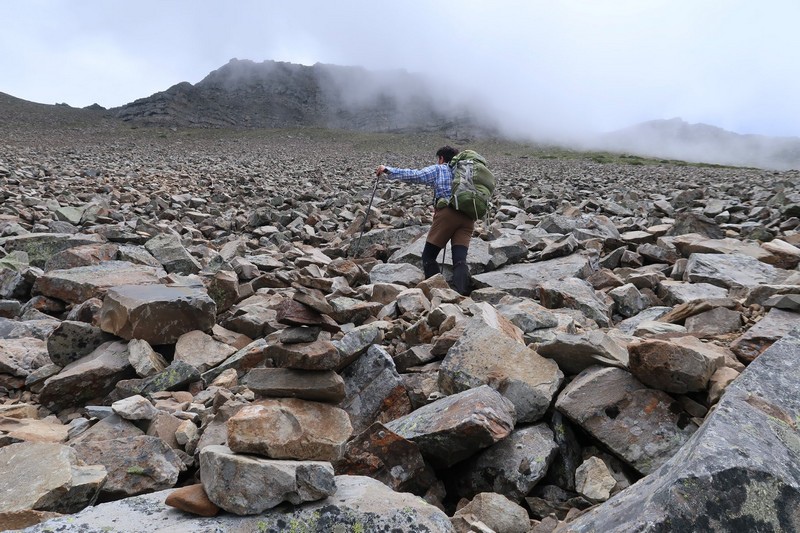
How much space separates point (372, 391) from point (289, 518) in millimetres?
1852

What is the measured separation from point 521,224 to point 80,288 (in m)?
10.5

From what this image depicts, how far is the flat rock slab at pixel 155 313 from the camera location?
5.08 meters

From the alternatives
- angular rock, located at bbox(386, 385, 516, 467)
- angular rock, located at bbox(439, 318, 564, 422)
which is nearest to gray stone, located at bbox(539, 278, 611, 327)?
angular rock, located at bbox(439, 318, 564, 422)

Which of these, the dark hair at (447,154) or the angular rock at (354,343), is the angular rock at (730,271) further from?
the angular rock at (354,343)

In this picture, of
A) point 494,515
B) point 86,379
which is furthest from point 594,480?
point 86,379

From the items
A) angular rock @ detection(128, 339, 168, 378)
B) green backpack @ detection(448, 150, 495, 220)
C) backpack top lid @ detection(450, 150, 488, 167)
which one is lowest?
angular rock @ detection(128, 339, 168, 378)

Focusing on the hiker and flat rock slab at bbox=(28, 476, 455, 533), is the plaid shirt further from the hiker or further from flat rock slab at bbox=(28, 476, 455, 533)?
flat rock slab at bbox=(28, 476, 455, 533)

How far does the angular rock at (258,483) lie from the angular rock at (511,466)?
1.24m

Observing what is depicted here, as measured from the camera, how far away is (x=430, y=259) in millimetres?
9164

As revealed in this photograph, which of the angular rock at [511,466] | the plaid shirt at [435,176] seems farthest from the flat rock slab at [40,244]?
the angular rock at [511,466]

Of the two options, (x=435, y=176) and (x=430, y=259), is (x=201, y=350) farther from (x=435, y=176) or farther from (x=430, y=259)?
(x=435, y=176)

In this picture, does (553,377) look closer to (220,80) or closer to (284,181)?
(284,181)

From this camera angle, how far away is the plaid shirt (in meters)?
9.15

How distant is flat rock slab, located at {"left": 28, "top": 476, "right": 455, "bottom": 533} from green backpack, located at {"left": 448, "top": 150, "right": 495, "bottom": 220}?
660cm
